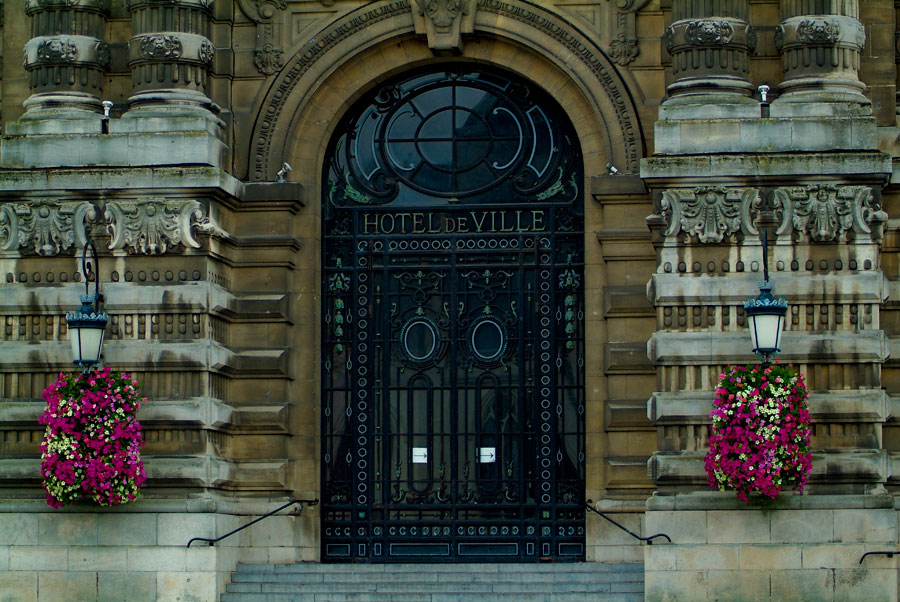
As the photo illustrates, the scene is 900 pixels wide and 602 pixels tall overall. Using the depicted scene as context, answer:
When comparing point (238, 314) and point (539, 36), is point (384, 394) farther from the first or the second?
point (539, 36)

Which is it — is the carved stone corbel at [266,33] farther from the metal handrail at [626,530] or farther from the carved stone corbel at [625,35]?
the metal handrail at [626,530]

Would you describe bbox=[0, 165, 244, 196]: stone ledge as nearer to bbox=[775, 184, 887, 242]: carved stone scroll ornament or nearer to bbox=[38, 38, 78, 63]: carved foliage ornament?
bbox=[38, 38, 78, 63]: carved foliage ornament

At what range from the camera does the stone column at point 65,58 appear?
71.0ft

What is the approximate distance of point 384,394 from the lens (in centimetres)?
2220

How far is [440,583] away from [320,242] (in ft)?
14.8

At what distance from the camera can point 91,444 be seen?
20172mm

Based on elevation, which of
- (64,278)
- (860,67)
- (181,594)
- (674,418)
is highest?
(860,67)

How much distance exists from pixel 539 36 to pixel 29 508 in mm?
8119

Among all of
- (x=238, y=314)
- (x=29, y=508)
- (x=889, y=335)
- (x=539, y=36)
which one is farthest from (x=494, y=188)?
(x=29, y=508)

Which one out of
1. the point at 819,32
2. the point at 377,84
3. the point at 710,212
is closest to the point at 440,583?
the point at 710,212

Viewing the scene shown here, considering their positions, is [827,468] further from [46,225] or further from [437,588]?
[46,225]

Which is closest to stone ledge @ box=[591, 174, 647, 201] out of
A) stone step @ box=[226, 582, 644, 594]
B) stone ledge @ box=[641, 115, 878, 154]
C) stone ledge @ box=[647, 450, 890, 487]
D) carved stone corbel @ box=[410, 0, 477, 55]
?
stone ledge @ box=[641, 115, 878, 154]

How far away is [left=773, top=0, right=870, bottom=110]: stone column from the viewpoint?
20609 mm

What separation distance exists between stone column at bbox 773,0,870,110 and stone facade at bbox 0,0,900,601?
3 centimetres
